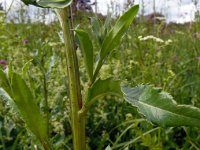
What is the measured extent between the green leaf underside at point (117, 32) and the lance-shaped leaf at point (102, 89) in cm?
5

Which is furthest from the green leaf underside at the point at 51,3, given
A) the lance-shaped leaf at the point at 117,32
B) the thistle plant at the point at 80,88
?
the lance-shaped leaf at the point at 117,32

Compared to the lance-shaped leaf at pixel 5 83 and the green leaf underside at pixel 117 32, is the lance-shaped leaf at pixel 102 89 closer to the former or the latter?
the green leaf underside at pixel 117 32

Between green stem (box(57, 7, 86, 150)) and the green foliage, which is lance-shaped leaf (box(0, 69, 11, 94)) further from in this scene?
green stem (box(57, 7, 86, 150))

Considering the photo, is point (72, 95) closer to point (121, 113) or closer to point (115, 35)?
point (115, 35)

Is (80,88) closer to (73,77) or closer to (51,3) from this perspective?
(73,77)

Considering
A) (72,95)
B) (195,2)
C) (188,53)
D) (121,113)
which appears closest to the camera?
(72,95)

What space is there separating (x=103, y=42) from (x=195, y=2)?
2.65 meters

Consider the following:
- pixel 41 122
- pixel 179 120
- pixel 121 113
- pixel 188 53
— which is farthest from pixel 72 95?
pixel 188 53

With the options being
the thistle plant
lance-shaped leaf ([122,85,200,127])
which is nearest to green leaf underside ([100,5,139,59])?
the thistle plant

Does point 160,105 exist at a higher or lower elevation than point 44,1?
lower

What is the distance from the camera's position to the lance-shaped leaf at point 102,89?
0.76m

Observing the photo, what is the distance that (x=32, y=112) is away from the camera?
2.57 feet

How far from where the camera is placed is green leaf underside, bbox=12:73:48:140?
0.75 meters

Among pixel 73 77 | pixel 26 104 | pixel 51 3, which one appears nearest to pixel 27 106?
pixel 26 104
